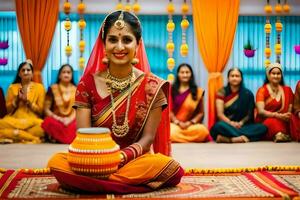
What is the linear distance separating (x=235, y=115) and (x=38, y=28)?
312 cm

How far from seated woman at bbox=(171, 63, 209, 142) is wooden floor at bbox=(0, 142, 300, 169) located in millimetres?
342

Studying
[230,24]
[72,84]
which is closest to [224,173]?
[72,84]

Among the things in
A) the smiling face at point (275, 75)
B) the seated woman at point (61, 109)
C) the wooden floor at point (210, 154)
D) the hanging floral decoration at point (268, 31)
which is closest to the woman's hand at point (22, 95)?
the seated woman at point (61, 109)

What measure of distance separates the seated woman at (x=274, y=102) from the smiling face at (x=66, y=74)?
2.61 meters

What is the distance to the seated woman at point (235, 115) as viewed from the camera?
23.4 ft

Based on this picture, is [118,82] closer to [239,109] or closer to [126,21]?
[126,21]

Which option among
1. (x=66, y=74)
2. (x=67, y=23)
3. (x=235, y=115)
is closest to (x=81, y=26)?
(x=67, y=23)

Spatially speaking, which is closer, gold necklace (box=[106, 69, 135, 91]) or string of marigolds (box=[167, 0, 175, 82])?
gold necklace (box=[106, 69, 135, 91])

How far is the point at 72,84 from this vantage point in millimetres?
7414

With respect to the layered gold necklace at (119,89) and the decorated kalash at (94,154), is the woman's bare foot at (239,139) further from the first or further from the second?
the decorated kalash at (94,154)

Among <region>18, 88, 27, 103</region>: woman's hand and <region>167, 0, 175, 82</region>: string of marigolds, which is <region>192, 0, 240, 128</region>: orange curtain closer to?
<region>167, 0, 175, 82</region>: string of marigolds

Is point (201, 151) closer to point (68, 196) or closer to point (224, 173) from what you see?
point (224, 173)

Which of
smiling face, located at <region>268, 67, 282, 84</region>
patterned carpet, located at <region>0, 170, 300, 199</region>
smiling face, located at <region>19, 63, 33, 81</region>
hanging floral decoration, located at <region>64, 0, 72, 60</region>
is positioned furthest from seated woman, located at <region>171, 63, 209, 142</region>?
patterned carpet, located at <region>0, 170, 300, 199</region>

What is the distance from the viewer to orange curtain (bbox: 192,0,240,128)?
8.02m
